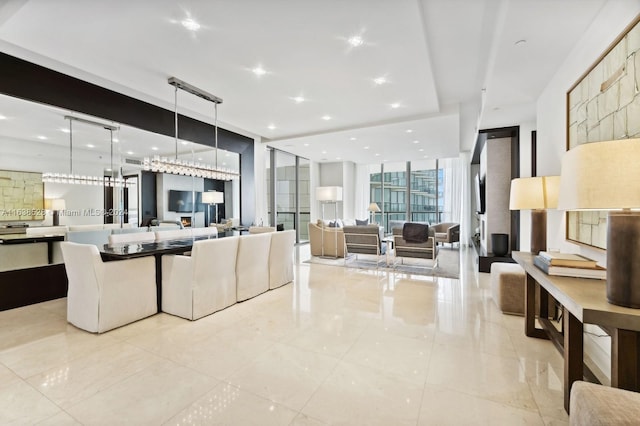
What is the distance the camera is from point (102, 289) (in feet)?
9.04

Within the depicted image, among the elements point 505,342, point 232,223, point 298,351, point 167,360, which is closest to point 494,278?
point 505,342

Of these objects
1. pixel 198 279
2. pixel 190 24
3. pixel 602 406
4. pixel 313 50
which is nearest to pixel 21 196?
pixel 198 279

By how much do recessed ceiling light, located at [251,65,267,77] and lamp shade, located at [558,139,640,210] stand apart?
10.7 ft

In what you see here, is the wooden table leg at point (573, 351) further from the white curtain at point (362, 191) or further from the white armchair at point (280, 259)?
the white curtain at point (362, 191)

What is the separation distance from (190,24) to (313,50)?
1.22 m

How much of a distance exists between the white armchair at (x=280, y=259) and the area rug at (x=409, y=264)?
167cm

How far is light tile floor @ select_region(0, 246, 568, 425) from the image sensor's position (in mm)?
1684

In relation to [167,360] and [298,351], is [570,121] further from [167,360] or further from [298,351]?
[167,360]

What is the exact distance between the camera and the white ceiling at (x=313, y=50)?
2.40m

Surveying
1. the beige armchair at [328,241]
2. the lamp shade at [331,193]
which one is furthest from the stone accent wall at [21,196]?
the lamp shade at [331,193]

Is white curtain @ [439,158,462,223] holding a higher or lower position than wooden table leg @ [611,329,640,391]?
higher

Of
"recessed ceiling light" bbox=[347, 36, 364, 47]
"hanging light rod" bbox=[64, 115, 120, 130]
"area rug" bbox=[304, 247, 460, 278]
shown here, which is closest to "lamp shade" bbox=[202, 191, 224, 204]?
"hanging light rod" bbox=[64, 115, 120, 130]

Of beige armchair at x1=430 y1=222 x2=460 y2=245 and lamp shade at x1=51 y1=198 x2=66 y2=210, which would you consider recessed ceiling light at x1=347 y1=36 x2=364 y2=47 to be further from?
beige armchair at x1=430 y1=222 x2=460 y2=245

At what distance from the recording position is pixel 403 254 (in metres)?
5.40
